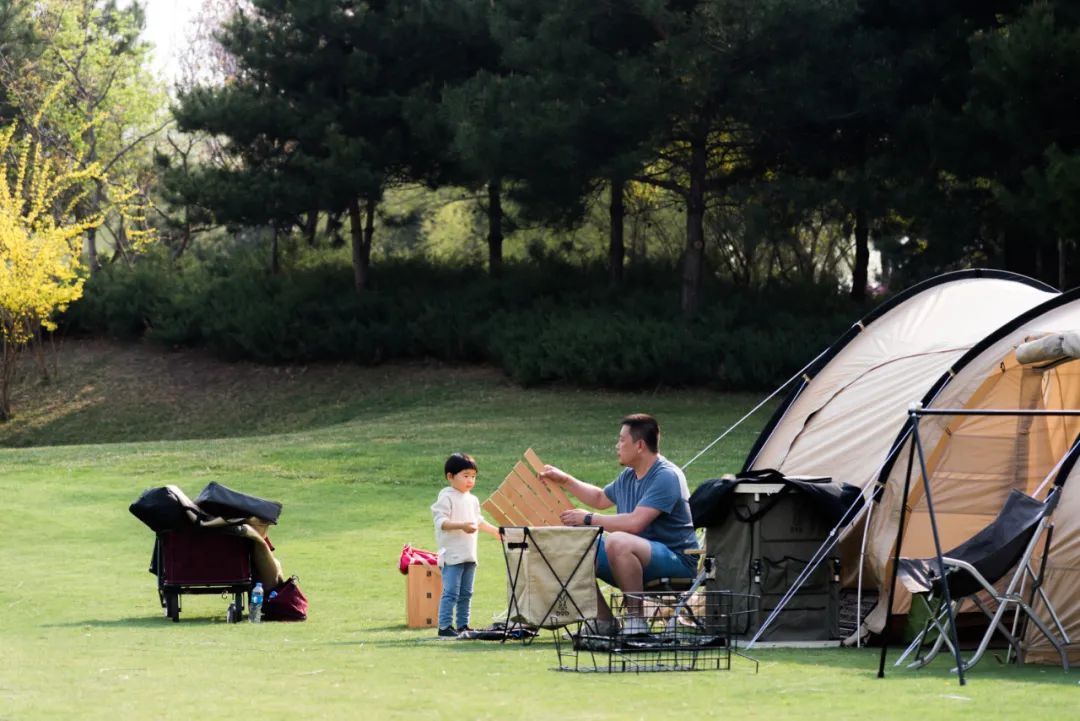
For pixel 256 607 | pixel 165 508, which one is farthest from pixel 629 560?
pixel 165 508

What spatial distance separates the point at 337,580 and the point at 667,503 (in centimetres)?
534

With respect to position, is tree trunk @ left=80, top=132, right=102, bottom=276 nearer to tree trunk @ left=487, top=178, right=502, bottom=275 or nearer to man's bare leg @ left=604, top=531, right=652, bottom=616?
tree trunk @ left=487, top=178, right=502, bottom=275

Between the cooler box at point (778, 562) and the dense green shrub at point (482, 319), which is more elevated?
the dense green shrub at point (482, 319)

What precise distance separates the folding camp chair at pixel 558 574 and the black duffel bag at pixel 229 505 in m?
3.09

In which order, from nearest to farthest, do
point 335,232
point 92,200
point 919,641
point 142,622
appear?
point 919,641, point 142,622, point 335,232, point 92,200

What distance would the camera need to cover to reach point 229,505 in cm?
1173

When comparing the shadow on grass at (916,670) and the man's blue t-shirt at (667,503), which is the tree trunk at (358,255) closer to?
the man's blue t-shirt at (667,503)

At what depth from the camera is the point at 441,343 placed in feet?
115

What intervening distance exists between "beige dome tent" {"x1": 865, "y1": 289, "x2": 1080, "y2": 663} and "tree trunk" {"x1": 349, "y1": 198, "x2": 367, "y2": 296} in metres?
26.5

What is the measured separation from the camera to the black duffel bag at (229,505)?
11711 mm

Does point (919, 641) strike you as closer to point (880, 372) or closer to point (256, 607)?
point (880, 372)

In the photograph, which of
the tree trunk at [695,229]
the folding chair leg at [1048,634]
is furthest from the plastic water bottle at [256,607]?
the tree trunk at [695,229]

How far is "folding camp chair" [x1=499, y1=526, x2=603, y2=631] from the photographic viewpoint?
9117mm

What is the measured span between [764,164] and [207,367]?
13820mm
